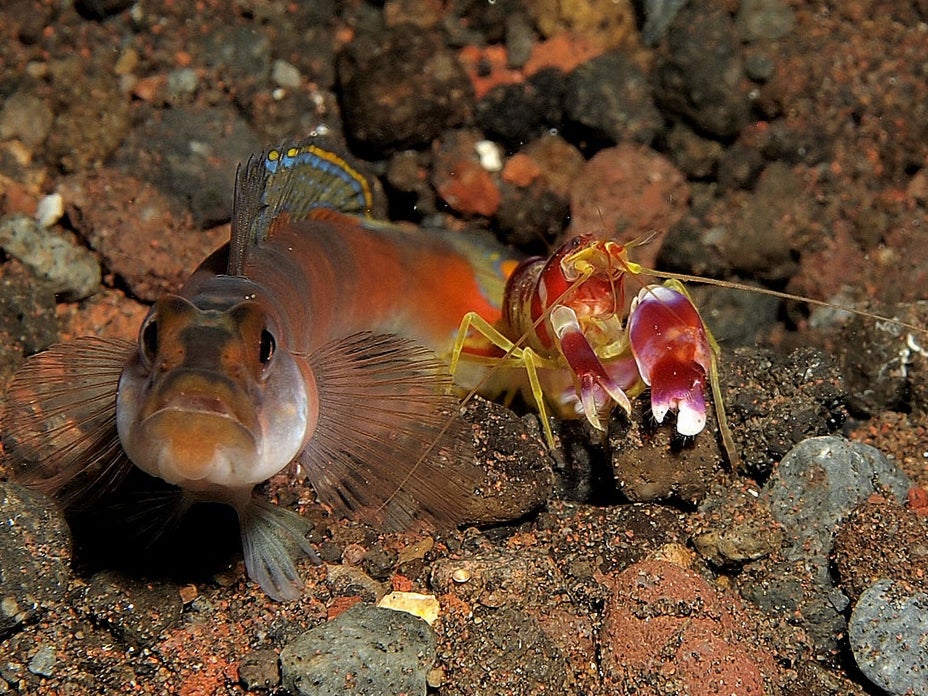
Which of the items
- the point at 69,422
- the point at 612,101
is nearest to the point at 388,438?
the point at 69,422

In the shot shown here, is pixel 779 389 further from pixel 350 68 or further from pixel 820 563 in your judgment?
pixel 350 68

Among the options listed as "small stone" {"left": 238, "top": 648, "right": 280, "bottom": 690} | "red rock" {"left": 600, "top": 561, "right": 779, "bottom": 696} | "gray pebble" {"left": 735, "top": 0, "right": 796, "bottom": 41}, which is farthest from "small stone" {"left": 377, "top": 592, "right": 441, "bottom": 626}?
"gray pebble" {"left": 735, "top": 0, "right": 796, "bottom": 41}

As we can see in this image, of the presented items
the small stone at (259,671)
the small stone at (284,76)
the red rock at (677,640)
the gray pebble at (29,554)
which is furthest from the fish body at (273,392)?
the small stone at (284,76)

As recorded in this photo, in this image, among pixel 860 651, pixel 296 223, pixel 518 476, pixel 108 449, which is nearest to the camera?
pixel 860 651

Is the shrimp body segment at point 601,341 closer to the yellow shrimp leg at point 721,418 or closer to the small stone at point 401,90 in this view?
the yellow shrimp leg at point 721,418

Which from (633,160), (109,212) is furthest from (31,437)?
(633,160)

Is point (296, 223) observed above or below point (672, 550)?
above

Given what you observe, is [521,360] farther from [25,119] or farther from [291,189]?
[25,119]
